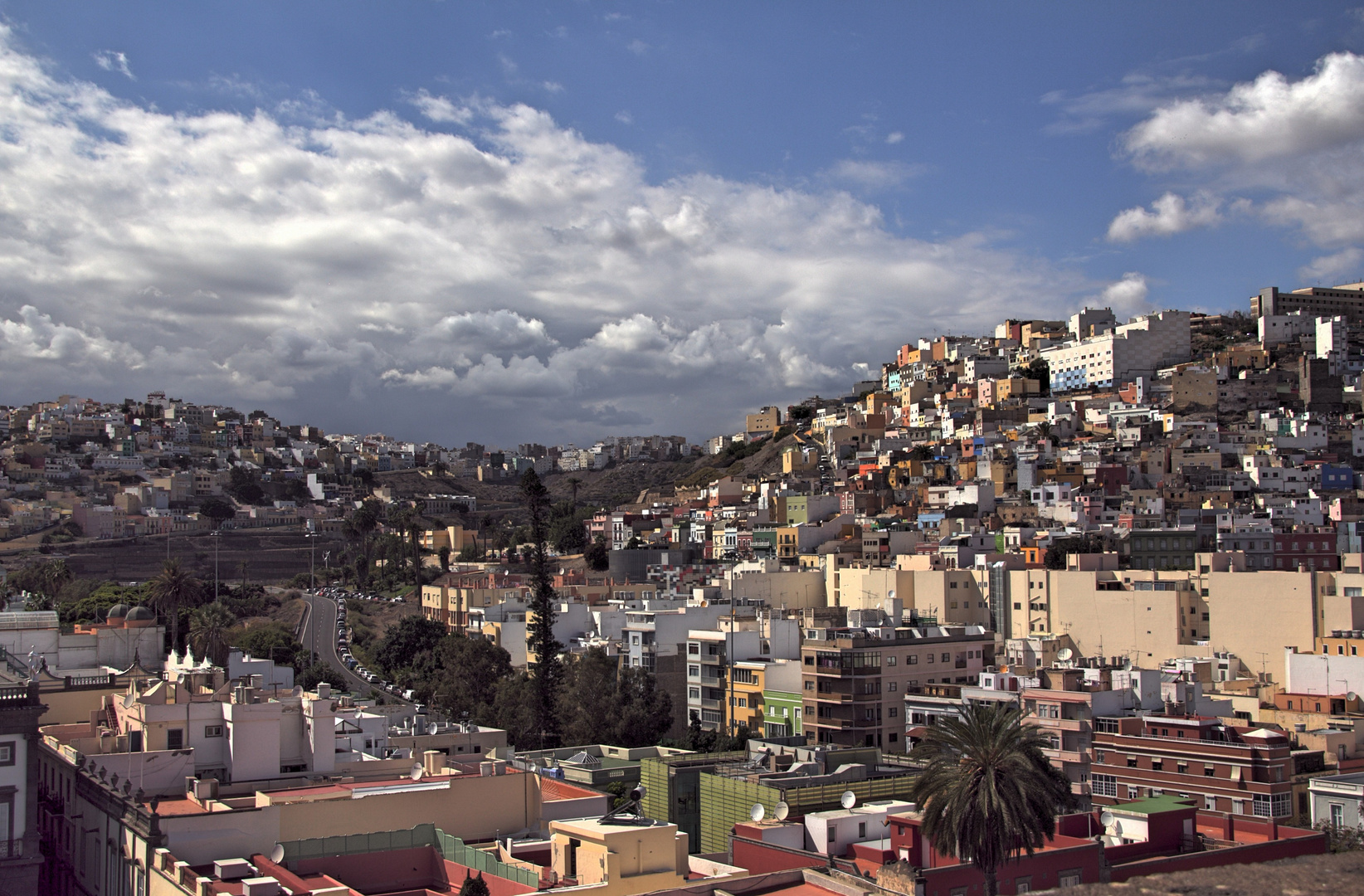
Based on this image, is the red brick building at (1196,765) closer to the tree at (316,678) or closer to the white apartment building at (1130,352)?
the tree at (316,678)

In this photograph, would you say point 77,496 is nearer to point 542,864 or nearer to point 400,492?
point 400,492

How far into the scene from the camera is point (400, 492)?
14550 centimetres

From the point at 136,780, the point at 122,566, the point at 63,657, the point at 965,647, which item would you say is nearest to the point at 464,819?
the point at 136,780

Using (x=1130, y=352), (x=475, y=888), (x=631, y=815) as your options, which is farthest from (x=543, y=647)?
(x=1130, y=352)

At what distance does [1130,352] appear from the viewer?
98.7m

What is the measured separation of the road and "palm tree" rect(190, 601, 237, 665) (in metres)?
5.58

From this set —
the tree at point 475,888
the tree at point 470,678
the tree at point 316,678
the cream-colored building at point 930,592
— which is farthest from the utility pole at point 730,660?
the tree at point 475,888

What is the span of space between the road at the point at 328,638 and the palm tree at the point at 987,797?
33.2 meters

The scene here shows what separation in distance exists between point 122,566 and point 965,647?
6974cm

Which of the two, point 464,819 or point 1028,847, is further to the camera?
point 464,819

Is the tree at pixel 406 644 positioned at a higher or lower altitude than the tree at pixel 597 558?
lower

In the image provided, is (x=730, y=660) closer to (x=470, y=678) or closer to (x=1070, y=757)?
(x=470, y=678)

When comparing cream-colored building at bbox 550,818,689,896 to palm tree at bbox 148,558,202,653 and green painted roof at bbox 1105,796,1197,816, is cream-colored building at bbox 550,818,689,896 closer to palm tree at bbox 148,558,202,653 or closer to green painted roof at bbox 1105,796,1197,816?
green painted roof at bbox 1105,796,1197,816

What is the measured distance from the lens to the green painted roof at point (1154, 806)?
811 inches
